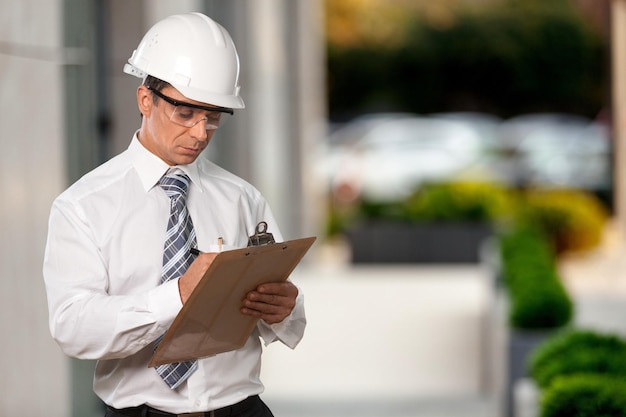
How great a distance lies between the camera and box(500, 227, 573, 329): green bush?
6867 millimetres

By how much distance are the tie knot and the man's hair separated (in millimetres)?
164

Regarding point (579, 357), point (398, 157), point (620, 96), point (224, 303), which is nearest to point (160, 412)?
point (224, 303)

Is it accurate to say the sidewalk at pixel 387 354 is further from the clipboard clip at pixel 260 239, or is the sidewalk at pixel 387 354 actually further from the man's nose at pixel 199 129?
the man's nose at pixel 199 129

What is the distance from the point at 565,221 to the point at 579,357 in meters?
10.4

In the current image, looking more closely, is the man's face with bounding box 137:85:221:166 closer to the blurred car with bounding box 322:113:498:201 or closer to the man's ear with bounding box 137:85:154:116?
the man's ear with bounding box 137:85:154:116

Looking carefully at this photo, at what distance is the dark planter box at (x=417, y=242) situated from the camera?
16141 mm

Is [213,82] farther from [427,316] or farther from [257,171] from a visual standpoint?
[257,171]

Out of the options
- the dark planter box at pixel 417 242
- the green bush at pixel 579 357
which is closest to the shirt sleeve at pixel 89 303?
the green bush at pixel 579 357

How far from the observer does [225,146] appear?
11.0 metres

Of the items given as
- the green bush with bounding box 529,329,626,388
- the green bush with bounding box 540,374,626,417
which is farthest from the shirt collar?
the green bush with bounding box 529,329,626,388

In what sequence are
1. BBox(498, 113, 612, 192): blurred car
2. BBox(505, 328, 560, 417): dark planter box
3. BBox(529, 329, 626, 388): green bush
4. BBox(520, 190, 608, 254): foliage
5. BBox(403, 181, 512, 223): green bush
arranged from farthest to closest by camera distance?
BBox(498, 113, 612, 192): blurred car
BBox(403, 181, 512, 223): green bush
BBox(520, 190, 608, 254): foliage
BBox(505, 328, 560, 417): dark planter box
BBox(529, 329, 626, 388): green bush

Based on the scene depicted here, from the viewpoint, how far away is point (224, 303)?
2750 mm

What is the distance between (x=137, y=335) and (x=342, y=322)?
898 cm

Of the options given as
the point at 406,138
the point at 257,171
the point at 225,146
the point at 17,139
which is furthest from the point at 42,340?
the point at 406,138
